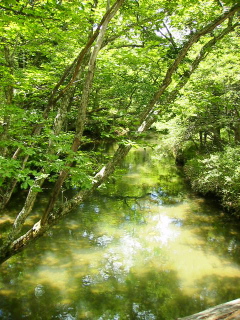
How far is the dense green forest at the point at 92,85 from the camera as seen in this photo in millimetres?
4184

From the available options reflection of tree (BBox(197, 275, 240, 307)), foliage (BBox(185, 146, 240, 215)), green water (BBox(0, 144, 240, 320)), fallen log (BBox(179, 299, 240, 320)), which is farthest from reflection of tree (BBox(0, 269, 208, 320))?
foliage (BBox(185, 146, 240, 215))

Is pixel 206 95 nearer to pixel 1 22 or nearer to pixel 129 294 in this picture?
pixel 1 22

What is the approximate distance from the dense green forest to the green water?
158 cm

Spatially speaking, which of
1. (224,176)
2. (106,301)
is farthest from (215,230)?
(106,301)

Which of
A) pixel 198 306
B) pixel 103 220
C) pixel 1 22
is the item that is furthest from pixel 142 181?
pixel 1 22

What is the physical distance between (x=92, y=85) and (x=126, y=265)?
501 centimetres

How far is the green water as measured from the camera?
227 inches

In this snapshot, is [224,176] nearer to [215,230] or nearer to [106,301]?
[215,230]

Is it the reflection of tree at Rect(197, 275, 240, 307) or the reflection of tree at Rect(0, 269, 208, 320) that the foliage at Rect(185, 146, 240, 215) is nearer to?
the reflection of tree at Rect(197, 275, 240, 307)

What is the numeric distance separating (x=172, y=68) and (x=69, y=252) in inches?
228

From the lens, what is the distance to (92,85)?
694cm

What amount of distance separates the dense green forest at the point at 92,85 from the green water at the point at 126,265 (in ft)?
5.19

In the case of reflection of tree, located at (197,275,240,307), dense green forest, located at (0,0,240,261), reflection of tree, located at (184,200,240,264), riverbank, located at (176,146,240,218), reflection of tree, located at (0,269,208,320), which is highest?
dense green forest, located at (0,0,240,261)

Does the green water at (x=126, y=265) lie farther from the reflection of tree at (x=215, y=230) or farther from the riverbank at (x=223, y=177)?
the riverbank at (x=223, y=177)
